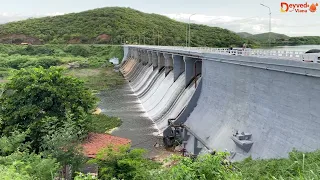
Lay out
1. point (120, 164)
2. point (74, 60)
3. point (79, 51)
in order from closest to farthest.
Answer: point (120, 164), point (74, 60), point (79, 51)

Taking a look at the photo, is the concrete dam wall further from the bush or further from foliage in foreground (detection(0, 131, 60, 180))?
the bush

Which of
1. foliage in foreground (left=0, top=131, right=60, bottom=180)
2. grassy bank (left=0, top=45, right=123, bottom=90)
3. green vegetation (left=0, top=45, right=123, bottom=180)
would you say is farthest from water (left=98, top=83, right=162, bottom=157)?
foliage in foreground (left=0, top=131, right=60, bottom=180)

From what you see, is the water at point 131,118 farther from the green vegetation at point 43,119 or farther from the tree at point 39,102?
the tree at point 39,102

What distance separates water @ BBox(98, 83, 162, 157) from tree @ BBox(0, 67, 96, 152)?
623 centimetres

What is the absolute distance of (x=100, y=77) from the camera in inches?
2702

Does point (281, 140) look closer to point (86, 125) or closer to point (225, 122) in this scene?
point (225, 122)

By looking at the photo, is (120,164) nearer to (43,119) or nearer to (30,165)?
(30,165)

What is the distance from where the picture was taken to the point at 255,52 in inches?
816

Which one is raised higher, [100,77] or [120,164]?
[120,164]

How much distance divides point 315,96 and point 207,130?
33.8 feet

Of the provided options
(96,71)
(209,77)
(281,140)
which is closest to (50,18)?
(96,71)

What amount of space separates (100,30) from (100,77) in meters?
60.2

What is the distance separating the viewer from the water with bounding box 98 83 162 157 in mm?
27325

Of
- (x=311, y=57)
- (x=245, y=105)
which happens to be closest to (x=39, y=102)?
(x=245, y=105)
